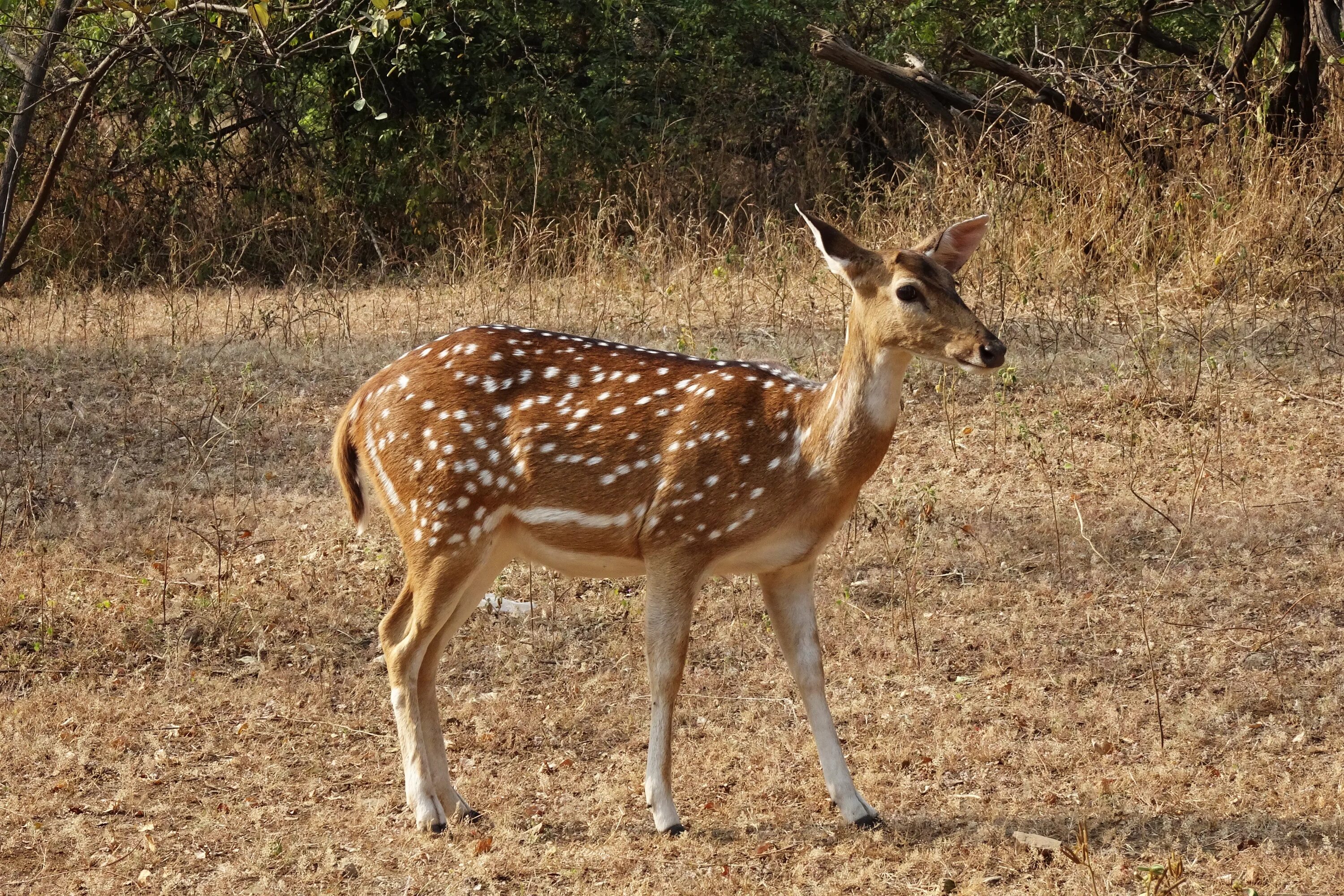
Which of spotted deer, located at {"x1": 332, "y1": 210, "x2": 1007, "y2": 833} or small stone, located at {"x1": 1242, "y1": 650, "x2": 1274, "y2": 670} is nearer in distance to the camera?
spotted deer, located at {"x1": 332, "y1": 210, "x2": 1007, "y2": 833}

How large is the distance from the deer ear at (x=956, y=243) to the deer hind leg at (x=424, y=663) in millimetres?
1837

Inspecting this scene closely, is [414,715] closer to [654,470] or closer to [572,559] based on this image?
[572,559]

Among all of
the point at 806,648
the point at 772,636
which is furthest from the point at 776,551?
the point at 772,636

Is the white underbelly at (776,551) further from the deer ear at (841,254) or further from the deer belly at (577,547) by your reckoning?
the deer ear at (841,254)

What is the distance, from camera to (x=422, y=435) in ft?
16.9

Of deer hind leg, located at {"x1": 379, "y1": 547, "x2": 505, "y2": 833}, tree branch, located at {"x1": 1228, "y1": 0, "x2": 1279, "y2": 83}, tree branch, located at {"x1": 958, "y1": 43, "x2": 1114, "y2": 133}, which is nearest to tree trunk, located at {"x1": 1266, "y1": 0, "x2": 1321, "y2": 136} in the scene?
tree branch, located at {"x1": 1228, "y1": 0, "x2": 1279, "y2": 83}

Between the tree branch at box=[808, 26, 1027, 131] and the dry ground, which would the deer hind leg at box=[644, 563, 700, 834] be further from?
the tree branch at box=[808, 26, 1027, 131]

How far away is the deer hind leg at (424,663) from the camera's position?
199 inches

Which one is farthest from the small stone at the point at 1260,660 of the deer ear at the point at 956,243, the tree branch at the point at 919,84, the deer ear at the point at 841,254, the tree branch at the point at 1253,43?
the tree branch at the point at 919,84

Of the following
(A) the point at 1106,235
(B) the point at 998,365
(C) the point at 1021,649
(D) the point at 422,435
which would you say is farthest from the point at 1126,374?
(D) the point at 422,435

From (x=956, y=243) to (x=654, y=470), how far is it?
132cm

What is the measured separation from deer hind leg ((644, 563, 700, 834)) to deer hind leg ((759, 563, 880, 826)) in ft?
1.08

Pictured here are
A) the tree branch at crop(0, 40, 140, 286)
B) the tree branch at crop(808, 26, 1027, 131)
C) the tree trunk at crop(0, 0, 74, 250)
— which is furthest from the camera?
the tree branch at crop(808, 26, 1027, 131)

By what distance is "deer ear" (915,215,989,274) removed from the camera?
5117 millimetres
